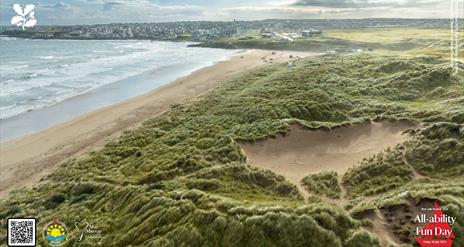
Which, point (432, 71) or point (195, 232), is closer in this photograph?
point (195, 232)

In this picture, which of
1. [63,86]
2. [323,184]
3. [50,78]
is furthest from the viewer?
[50,78]

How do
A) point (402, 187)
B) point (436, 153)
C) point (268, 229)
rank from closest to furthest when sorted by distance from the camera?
point (268, 229) < point (402, 187) < point (436, 153)

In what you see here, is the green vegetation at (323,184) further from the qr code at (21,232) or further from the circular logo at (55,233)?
the qr code at (21,232)

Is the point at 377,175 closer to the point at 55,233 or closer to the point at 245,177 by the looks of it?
the point at 245,177

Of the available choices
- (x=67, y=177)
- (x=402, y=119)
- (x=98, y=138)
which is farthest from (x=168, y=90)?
(x=402, y=119)

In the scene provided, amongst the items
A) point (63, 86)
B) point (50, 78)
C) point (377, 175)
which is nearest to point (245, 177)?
point (377, 175)

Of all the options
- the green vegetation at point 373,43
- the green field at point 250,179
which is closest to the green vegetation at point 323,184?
the green field at point 250,179

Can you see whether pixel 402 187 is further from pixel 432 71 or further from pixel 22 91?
pixel 22 91
